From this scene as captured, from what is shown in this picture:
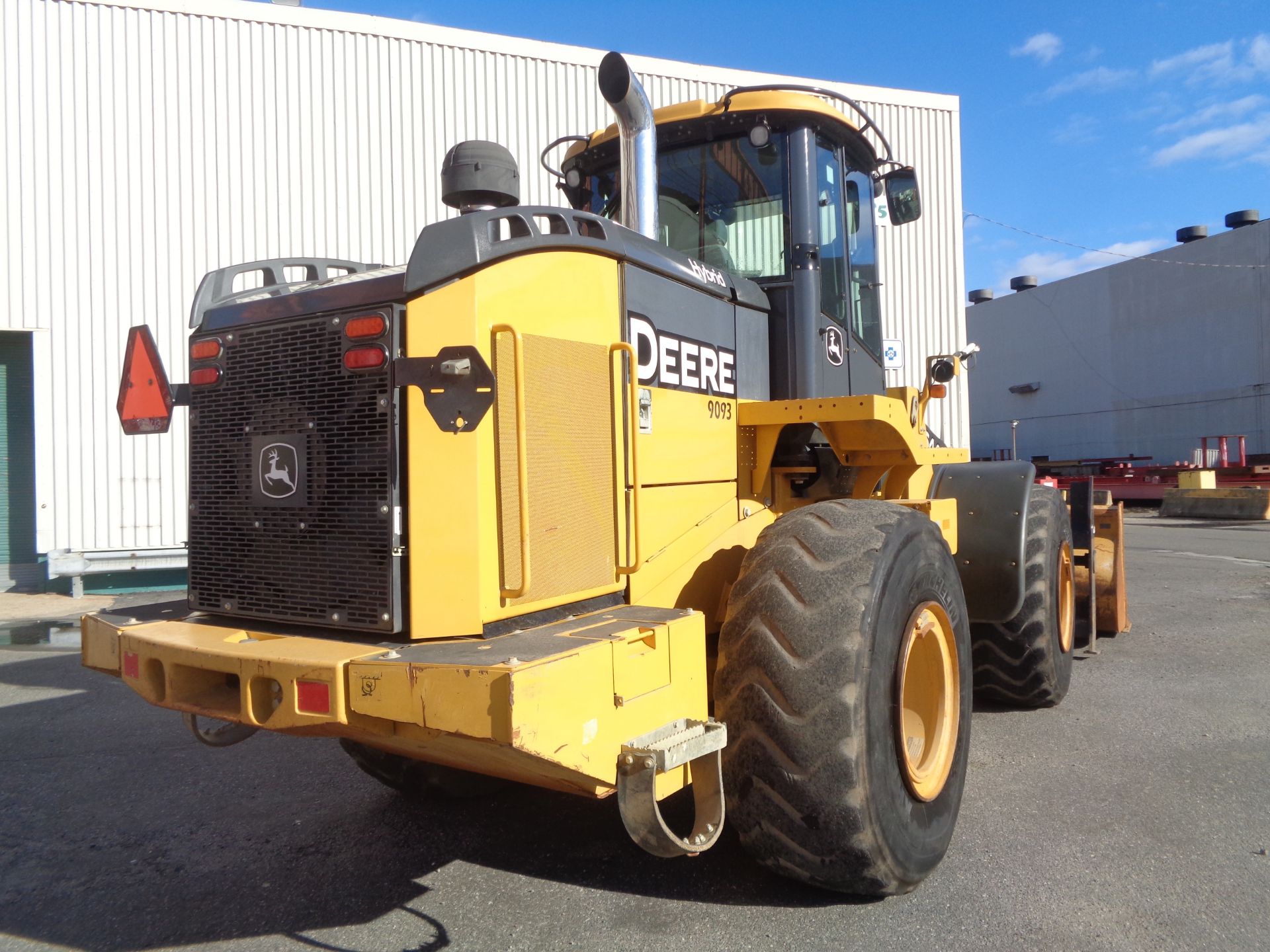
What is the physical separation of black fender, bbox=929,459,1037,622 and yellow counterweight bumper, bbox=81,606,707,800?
250 cm

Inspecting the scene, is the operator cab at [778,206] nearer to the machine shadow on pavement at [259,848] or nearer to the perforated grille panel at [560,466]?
the perforated grille panel at [560,466]

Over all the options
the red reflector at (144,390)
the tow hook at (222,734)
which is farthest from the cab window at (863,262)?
the tow hook at (222,734)

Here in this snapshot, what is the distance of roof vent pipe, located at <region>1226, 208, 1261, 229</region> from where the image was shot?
30844mm

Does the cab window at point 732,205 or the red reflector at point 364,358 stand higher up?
the cab window at point 732,205

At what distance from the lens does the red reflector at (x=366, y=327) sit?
112 inches

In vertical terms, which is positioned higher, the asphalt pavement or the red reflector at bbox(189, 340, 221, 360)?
the red reflector at bbox(189, 340, 221, 360)

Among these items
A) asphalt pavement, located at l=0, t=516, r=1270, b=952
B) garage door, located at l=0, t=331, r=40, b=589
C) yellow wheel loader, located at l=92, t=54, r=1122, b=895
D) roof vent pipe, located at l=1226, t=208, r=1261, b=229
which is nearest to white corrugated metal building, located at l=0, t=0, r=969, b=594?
garage door, located at l=0, t=331, r=40, b=589

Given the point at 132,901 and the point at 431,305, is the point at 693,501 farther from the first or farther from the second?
the point at 132,901

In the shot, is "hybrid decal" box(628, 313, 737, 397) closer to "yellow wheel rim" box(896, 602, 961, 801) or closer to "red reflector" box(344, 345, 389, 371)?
"red reflector" box(344, 345, 389, 371)

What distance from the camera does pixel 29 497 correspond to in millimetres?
12281

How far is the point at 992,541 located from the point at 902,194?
6.03 feet

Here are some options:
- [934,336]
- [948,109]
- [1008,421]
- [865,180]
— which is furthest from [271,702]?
[1008,421]

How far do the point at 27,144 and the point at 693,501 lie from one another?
38.5ft

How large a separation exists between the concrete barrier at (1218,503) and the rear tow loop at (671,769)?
2083cm
